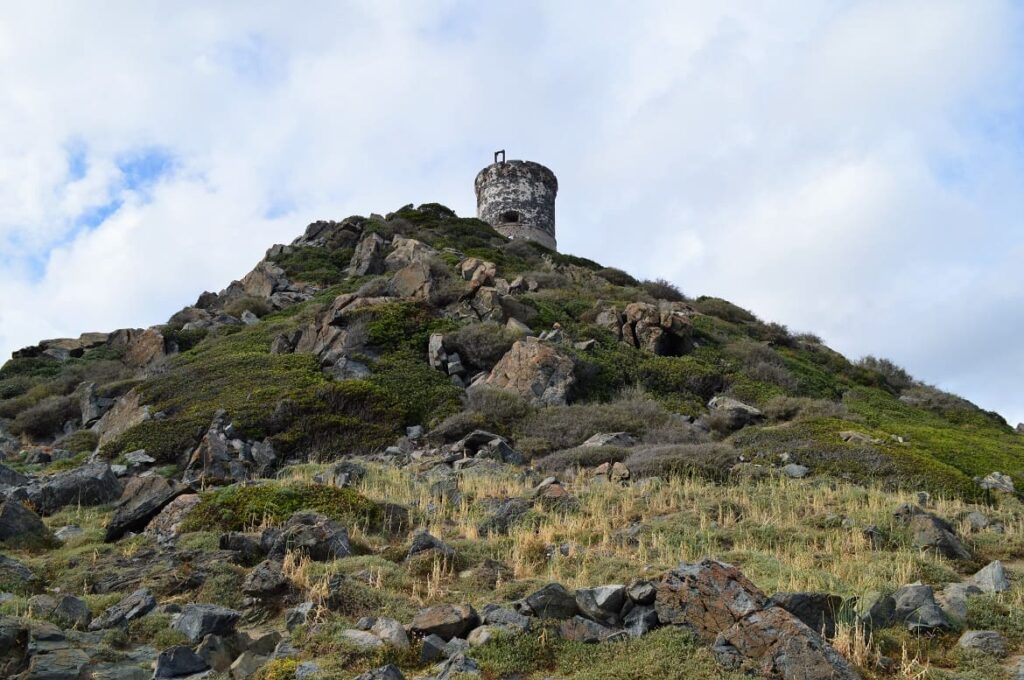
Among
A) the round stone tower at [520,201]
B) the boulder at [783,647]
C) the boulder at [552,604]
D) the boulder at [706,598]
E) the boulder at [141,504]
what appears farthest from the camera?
the round stone tower at [520,201]

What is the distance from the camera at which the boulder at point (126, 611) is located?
264 inches

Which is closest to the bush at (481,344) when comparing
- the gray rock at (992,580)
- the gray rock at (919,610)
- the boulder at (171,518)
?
the boulder at (171,518)

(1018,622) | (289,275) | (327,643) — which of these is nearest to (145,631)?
(327,643)

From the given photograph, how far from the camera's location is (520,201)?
47219 millimetres

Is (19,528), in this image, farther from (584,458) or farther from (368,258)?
(368,258)

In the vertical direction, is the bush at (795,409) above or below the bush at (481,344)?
below

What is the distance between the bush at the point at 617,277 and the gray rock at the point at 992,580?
102 ft

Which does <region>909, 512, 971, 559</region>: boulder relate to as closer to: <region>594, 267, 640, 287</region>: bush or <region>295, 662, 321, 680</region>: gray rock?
<region>295, 662, 321, 680</region>: gray rock

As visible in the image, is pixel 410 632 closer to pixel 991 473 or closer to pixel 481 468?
pixel 481 468

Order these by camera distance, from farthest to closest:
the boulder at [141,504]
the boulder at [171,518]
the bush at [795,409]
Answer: the bush at [795,409] → the boulder at [141,504] → the boulder at [171,518]

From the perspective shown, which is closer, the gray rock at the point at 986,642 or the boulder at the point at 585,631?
the gray rock at the point at 986,642

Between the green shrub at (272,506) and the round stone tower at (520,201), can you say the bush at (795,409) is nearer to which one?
the green shrub at (272,506)

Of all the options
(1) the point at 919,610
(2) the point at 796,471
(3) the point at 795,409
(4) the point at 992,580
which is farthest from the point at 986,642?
(3) the point at 795,409

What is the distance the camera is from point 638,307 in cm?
2602
